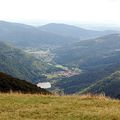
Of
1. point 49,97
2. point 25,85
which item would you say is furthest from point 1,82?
point 49,97

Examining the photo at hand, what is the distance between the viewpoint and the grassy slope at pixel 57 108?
1830 centimetres

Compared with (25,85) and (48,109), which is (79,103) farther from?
(25,85)

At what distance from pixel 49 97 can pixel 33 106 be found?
3882 millimetres

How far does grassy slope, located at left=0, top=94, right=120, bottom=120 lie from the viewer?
18297mm

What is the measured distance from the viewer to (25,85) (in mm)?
96625

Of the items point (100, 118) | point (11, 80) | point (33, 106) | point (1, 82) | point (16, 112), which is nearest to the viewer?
point (100, 118)

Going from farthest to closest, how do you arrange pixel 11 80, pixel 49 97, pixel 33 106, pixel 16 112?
pixel 11 80 → pixel 49 97 → pixel 33 106 → pixel 16 112

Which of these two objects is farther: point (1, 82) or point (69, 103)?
point (1, 82)

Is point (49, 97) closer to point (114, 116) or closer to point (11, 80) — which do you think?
point (114, 116)

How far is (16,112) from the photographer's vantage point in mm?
19281

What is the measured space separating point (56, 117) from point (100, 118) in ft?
7.59

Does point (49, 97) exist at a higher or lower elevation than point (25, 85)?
higher

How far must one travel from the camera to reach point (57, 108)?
2052 centimetres

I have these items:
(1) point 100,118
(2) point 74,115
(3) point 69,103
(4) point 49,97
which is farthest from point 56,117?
(4) point 49,97
